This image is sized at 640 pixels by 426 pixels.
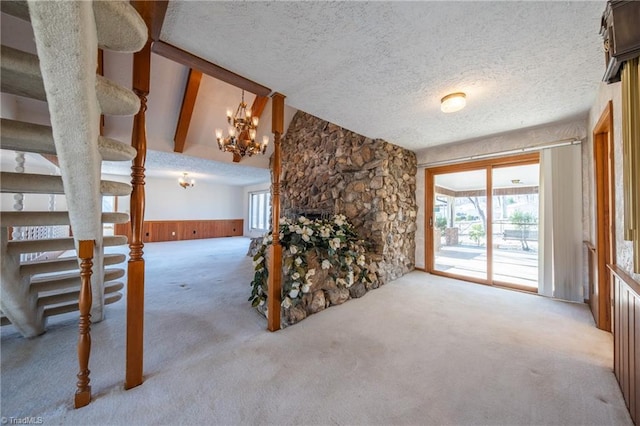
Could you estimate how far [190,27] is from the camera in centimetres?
145

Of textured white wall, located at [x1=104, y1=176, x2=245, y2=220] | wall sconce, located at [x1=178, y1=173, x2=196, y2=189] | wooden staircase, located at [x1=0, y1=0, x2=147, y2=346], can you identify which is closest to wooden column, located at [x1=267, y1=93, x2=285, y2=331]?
wooden staircase, located at [x1=0, y1=0, x2=147, y2=346]

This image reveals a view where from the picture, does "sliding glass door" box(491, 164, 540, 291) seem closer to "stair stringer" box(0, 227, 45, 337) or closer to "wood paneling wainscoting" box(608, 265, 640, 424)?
"wood paneling wainscoting" box(608, 265, 640, 424)

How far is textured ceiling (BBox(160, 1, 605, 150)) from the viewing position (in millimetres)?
1324

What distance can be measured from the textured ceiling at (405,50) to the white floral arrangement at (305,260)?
1.46 metres

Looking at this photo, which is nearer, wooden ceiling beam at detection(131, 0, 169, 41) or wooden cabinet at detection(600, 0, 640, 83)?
wooden cabinet at detection(600, 0, 640, 83)

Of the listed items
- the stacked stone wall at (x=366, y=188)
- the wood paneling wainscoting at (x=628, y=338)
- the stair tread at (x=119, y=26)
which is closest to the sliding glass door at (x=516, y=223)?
the stacked stone wall at (x=366, y=188)

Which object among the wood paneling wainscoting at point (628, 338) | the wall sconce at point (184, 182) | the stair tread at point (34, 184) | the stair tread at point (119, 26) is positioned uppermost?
the wall sconce at point (184, 182)

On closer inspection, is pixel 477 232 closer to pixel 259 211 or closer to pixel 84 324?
pixel 84 324

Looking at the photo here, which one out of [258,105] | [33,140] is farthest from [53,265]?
[258,105]

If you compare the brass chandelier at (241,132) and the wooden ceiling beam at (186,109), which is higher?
the wooden ceiling beam at (186,109)

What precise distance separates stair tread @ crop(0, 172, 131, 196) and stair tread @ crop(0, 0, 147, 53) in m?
0.71

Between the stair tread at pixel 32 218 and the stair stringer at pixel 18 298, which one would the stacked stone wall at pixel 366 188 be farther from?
the stair stringer at pixel 18 298

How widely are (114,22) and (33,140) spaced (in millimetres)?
714

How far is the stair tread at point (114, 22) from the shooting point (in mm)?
908
